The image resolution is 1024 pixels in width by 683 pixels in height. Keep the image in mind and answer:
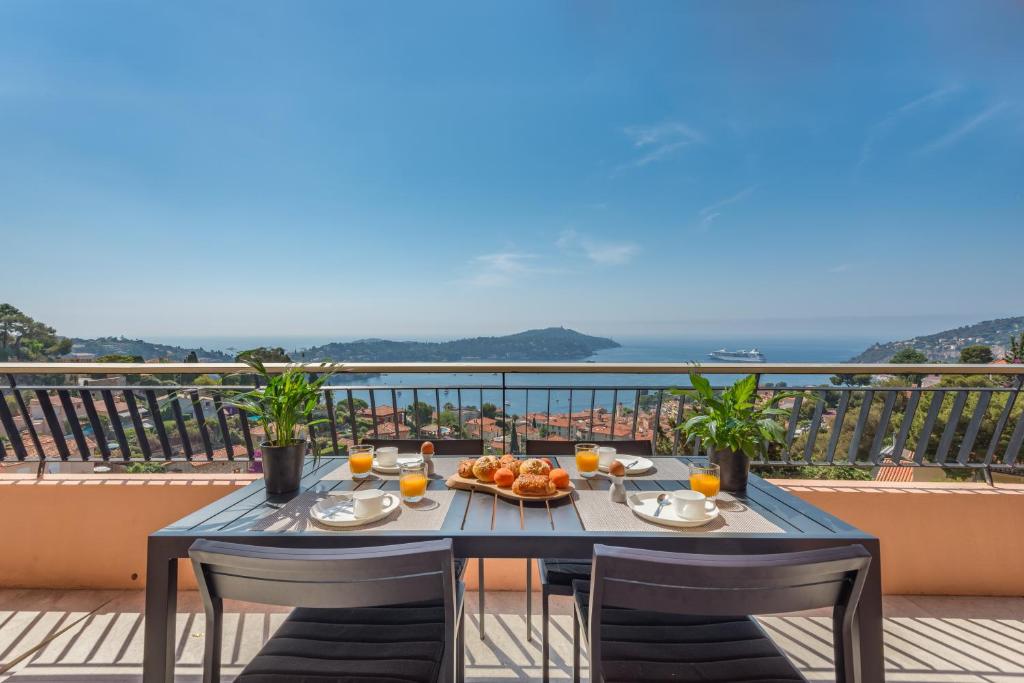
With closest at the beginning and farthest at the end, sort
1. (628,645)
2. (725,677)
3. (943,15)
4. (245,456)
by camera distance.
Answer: (725,677) → (628,645) → (245,456) → (943,15)

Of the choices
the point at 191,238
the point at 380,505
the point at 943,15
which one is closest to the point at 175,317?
the point at 191,238

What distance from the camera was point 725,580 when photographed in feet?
2.80

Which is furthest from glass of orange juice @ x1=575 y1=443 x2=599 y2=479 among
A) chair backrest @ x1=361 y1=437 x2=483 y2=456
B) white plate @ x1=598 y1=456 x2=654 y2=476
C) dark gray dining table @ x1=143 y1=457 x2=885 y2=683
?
chair backrest @ x1=361 y1=437 x2=483 y2=456

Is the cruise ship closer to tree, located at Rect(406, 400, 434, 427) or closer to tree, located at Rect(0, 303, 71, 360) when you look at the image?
tree, located at Rect(406, 400, 434, 427)

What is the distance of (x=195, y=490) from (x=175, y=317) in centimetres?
1490

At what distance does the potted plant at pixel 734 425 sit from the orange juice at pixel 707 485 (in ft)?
0.47

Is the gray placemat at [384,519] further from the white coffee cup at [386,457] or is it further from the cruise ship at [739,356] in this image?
the cruise ship at [739,356]

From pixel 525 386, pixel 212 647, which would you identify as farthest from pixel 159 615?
pixel 525 386

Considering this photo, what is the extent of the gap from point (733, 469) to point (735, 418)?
0.19 meters

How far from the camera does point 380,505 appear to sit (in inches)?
53.4

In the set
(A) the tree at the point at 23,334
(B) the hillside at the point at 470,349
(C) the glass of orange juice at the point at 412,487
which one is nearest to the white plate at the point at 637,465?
(C) the glass of orange juice at the point at 412,487

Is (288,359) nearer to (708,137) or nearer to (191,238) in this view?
(191,238)

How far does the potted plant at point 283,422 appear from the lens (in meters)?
1.62

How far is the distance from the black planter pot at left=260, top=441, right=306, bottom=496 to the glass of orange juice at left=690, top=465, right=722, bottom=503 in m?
1.44
